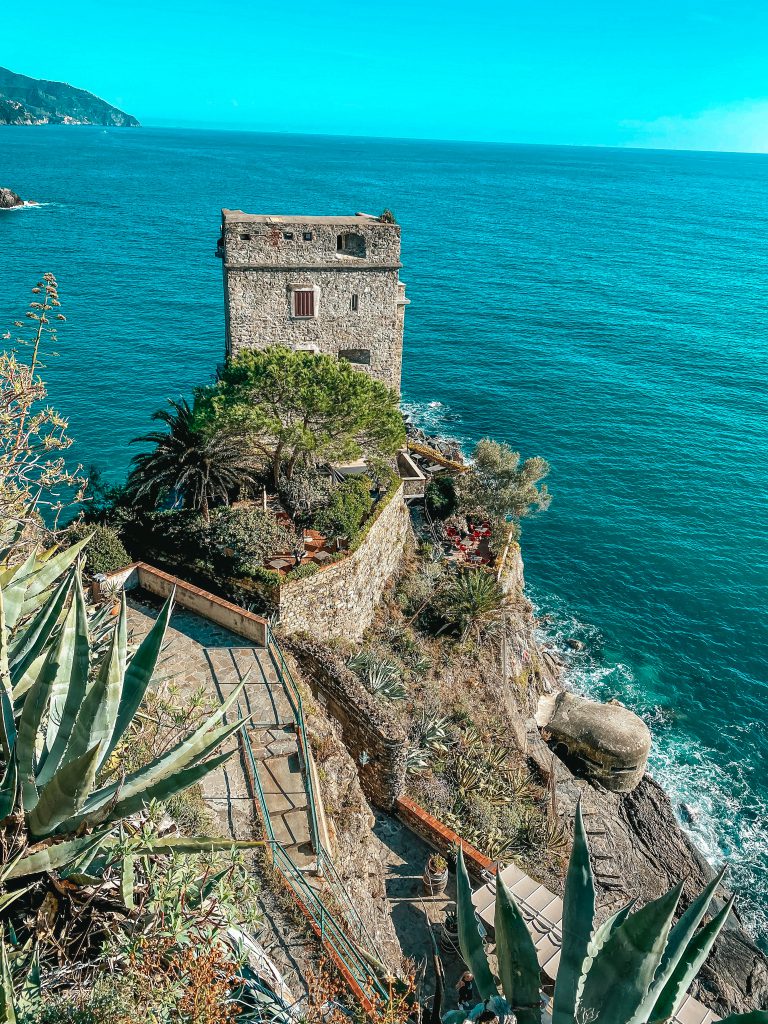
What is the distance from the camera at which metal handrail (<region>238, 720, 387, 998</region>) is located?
9555mm

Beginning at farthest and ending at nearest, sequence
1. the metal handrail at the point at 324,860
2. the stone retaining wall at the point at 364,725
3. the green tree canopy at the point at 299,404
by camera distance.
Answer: the green tree canopy at the point at 299,404
the stone retaining wall at the point at 364,725
the metal handrail at the point at 324,860

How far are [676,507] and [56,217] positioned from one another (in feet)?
295

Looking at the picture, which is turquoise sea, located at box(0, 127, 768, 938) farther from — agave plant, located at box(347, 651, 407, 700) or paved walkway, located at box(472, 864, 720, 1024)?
paved walkway, located at box(472, 864, 720, 1024)

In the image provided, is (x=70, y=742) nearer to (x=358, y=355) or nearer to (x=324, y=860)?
(x=324, y=860)

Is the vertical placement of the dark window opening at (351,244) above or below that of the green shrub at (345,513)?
above

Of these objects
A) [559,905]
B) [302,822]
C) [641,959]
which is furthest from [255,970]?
[559,905]

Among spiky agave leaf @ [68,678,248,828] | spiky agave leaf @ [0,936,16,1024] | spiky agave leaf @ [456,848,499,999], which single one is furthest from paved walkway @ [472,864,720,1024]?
spiky agave leaf @ [0,936,16,1024]

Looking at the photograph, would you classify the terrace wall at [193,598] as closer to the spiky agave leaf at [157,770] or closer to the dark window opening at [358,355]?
the spiky agave leaf at [157,770]

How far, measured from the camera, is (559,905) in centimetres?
1170

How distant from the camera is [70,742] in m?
6.89

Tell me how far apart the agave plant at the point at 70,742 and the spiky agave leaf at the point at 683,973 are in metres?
4.37

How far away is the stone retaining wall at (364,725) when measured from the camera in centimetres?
1619

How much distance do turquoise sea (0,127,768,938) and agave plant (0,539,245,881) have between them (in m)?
22.0

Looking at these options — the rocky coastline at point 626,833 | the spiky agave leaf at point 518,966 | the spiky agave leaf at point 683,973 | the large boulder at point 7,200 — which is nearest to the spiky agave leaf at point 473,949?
the spiky agave leaf at point 518,966
